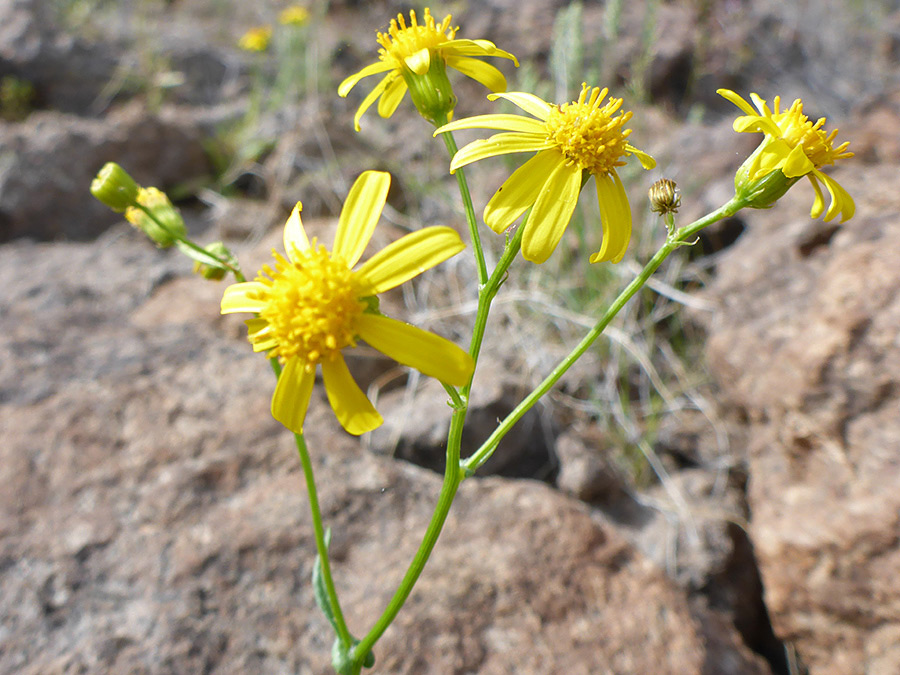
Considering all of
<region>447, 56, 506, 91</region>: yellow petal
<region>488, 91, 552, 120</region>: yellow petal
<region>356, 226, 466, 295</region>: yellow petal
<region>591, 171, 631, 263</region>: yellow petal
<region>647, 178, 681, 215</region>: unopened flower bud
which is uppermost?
<region>447, 56, 506, 91</region>: yellow petal

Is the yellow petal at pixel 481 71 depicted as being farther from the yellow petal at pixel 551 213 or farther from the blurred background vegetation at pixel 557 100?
the blurred background vegetation at pixel 557 100

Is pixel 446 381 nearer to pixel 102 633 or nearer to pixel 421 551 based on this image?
pixel 421 551

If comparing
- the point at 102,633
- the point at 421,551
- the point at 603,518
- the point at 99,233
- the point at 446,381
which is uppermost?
the point at 446,381

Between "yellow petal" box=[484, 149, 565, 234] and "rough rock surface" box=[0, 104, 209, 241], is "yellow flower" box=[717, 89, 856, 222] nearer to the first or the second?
"yellow petal" box=[484, 149, 565, 234]

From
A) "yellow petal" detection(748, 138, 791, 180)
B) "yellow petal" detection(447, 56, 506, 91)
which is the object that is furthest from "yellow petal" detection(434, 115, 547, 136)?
"yellow petal" detection(748, 138, 791, 180)

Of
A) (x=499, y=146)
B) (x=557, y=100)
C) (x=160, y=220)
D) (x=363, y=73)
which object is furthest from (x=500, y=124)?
(x=557, y=100)

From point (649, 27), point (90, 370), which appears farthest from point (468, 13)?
point (90, 370)
